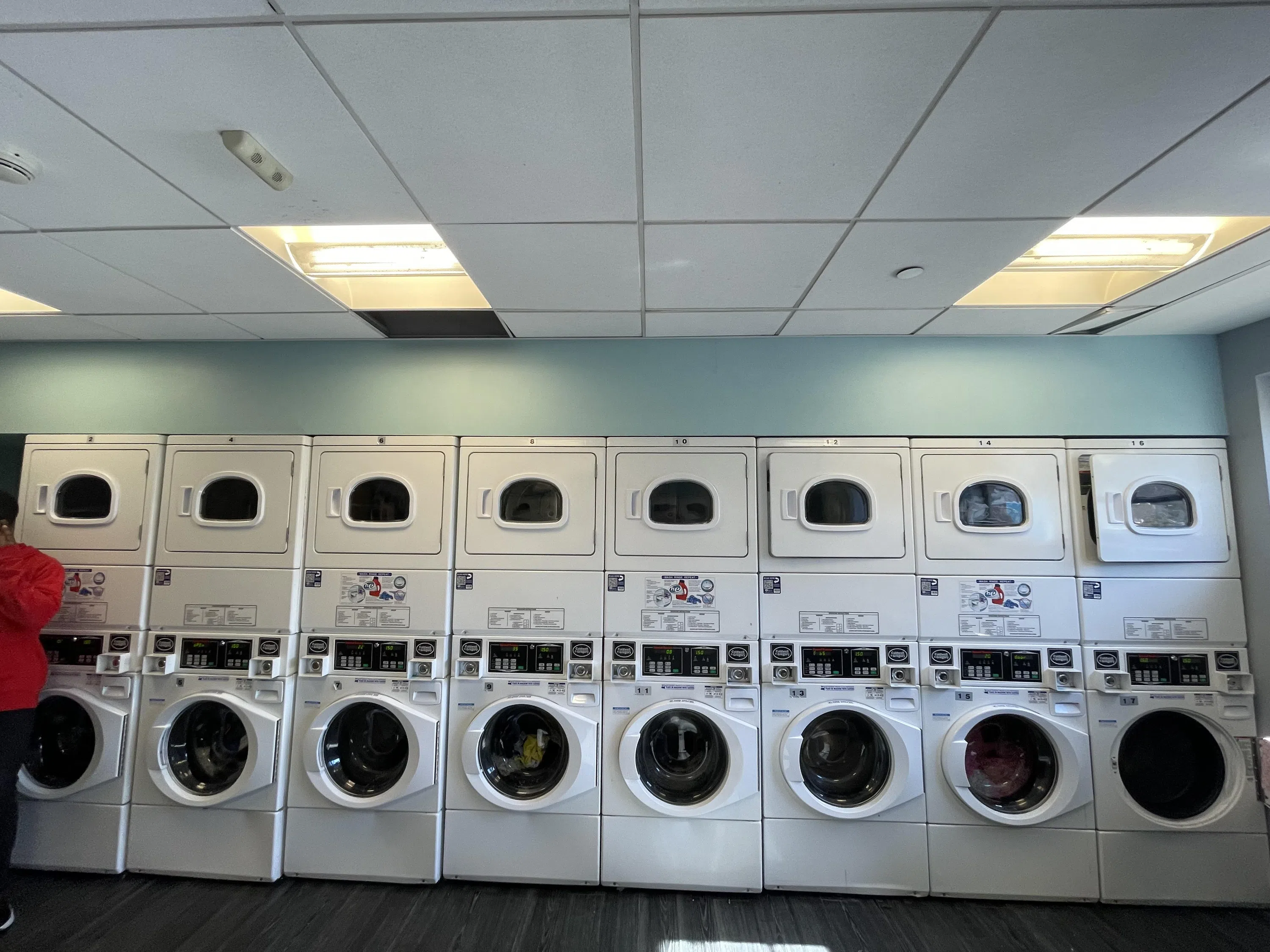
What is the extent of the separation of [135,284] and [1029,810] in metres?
4.53

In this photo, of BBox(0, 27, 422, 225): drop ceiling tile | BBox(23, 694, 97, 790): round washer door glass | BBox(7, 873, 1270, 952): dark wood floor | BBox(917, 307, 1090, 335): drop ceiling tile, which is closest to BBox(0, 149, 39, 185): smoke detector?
BBox(0, 27, 422, 225): drop ceiling tile

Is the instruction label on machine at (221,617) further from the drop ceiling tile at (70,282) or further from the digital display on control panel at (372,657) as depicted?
the drop ceiling tile at (70,282)

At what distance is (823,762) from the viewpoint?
2.95 m

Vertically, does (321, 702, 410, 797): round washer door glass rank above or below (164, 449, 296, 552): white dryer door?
below

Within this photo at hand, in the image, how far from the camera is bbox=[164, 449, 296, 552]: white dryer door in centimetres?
298

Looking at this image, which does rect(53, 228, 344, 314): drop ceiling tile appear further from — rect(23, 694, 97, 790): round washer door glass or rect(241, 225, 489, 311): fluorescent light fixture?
rect(23, 694, 97, 790): round washer door glass

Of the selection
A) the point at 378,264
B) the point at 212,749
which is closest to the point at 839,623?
the point at 378,264

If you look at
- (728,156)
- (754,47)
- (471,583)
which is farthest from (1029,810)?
(754,47)

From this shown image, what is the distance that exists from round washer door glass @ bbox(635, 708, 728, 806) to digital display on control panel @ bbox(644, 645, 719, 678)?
6.9 inches

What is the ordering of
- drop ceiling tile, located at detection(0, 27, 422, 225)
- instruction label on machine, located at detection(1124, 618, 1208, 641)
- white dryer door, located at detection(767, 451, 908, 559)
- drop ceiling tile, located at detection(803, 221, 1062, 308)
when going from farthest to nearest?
1. white dryer door, located at detection(767, 451, 908, 559)
2. instruction label on machine, located at detection(1124, 618, 1208, 641)
3. drop ceiling tile, located at detection(803, 221, 1062, 308)
4. drop ceiling tile, located at detection(0, 27, 422, 225)

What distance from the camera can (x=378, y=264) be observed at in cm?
245

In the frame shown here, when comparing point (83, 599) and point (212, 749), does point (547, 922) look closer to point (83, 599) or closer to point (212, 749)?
point (212, 749)

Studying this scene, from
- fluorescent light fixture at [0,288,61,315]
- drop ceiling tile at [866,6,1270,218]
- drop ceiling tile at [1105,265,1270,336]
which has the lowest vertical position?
drop ceiling tile at [866,6,1270,218]

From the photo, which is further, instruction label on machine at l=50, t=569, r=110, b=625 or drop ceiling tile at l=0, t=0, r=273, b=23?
instruction label on machine at l=50, t=569, r=110, b=625
